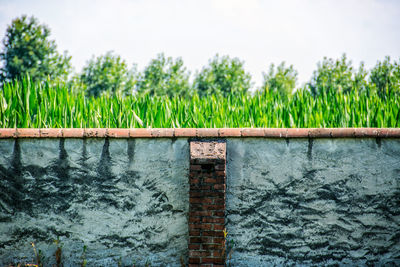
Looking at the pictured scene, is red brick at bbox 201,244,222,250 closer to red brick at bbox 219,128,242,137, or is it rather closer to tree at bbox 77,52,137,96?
red brick at bbox 219,128,242,137

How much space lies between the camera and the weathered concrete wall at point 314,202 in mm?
4898

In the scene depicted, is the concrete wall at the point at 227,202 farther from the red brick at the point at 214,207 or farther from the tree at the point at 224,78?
the tree at the point at 224,78

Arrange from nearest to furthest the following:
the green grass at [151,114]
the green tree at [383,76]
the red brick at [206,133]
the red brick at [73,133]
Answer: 1. the red brick at [206,133]
2. the red brick at [73,133]
3. the green grass at [151,114]
4. the green tree at [383,76]

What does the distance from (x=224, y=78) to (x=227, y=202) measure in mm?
13505

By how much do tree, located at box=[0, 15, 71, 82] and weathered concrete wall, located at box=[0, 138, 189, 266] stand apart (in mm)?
13317

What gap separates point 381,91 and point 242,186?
1161 centimetres

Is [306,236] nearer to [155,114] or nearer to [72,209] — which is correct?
[155,114]

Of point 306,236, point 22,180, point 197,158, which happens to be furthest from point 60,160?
point 306,236

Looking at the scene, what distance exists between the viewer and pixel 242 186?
4.94 metres

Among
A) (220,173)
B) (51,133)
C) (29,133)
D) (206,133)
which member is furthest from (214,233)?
(29,133)

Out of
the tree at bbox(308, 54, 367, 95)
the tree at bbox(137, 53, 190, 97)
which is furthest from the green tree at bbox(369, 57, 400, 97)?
the tree at bbox(137, 53, 190, 97)

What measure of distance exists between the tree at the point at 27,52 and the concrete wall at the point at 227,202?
43.8 ft

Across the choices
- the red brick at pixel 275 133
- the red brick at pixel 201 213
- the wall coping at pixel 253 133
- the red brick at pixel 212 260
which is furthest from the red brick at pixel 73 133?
the red brick at pixel 275 133

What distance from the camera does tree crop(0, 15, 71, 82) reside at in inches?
685
